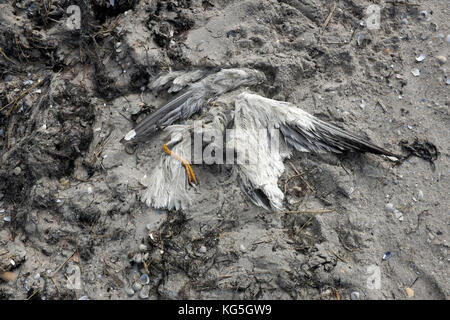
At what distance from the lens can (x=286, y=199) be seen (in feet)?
9.20

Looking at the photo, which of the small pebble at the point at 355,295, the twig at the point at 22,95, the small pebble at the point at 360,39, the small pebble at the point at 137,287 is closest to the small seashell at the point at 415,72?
the small pebble at the point at 360,39

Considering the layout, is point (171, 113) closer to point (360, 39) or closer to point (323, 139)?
point (323, 139)

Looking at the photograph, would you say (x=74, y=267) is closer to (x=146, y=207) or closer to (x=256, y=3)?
(x=146, y=207)

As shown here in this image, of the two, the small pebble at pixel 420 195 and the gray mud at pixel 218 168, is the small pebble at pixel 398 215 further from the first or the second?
the small pebble at pixel 420 195

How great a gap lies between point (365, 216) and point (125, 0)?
3.21m

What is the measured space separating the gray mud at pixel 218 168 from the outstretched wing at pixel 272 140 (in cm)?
11

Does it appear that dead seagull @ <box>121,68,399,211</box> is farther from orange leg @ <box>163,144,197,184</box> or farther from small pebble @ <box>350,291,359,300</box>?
small pebble @ <box>350,291,359,300</box>

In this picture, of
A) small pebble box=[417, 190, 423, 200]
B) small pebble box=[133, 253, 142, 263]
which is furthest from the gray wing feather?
small pebble box=[133, 253, 142, 263]

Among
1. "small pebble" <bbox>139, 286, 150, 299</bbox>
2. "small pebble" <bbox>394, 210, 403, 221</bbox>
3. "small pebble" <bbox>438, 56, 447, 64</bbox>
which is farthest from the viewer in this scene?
"small pebble" <bbox>438, 56, 447, 64</bbox>

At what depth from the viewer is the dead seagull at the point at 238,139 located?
2771 millimetres

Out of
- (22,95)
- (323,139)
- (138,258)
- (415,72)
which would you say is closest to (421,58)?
(415,72)

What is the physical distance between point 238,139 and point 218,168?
310 mm

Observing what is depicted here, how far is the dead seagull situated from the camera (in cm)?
277

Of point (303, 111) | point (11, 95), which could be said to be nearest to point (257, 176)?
point (303, 111)
